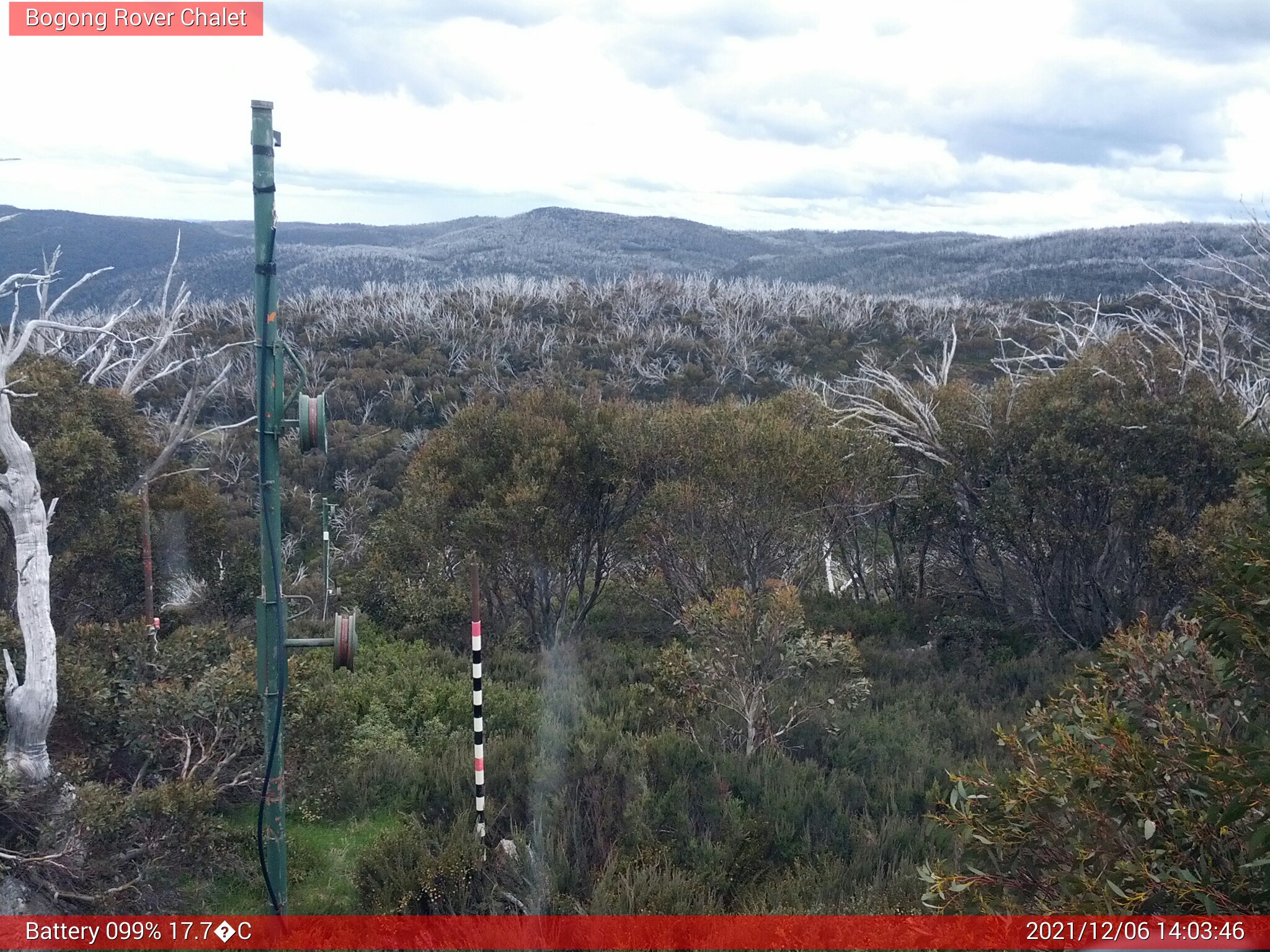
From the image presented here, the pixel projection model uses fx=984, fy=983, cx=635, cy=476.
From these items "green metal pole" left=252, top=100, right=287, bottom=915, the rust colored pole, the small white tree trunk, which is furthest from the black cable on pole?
the rust colored pole

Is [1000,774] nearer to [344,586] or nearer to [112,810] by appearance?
[112,810]

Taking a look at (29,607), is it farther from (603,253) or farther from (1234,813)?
Answer: (603,253)

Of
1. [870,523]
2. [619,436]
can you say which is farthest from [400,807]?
[870,523]

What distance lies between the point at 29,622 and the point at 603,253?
9343 centimetres

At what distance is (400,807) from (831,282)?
7477 cm

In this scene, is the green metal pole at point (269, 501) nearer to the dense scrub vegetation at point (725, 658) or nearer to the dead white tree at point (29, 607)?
the dense scrub vegetation at point (725, 658)

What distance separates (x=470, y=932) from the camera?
529cm

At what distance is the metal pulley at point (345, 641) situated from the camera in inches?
192

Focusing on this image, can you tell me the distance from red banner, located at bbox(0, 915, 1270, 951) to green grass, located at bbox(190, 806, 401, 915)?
1.21ft

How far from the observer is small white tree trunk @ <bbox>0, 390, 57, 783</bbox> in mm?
6410

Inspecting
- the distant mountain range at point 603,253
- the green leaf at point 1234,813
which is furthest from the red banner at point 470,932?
the distant mountain range at point 603,253

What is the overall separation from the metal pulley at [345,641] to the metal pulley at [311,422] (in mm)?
865

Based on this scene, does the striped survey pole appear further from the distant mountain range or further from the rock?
the distant mountain range

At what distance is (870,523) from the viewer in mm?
14625
